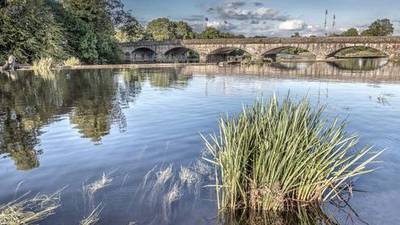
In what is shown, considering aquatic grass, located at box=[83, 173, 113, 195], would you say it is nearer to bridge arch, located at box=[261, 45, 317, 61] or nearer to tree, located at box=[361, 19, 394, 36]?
bridge arch, located at box=[261, 45, 317, 61]

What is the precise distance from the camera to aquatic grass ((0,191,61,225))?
17.7 feet

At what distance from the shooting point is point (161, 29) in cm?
Result: 12925

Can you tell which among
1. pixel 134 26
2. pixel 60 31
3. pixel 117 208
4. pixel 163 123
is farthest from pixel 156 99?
pixel 134 26

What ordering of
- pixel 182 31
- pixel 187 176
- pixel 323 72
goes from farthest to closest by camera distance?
pixel 182 31, pixel 323 72, pixel 187 176

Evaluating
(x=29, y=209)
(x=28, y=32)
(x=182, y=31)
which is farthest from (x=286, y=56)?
(x=29, y=209)

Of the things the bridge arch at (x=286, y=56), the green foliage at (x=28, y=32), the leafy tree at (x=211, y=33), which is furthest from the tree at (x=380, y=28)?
the green foliage at (x=28, y=32)

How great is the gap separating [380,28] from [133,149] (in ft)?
441

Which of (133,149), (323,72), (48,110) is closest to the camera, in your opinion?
(133,149)

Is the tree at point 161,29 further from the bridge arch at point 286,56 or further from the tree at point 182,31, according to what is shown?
the bridge arch at point 286,56

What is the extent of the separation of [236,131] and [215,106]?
429 inches

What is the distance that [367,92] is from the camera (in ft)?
74.6

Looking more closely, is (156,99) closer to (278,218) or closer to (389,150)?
(389,150)

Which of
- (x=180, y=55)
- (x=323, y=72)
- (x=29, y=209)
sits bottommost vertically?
(x=29, y=209)

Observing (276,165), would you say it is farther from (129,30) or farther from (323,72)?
(129,30)
